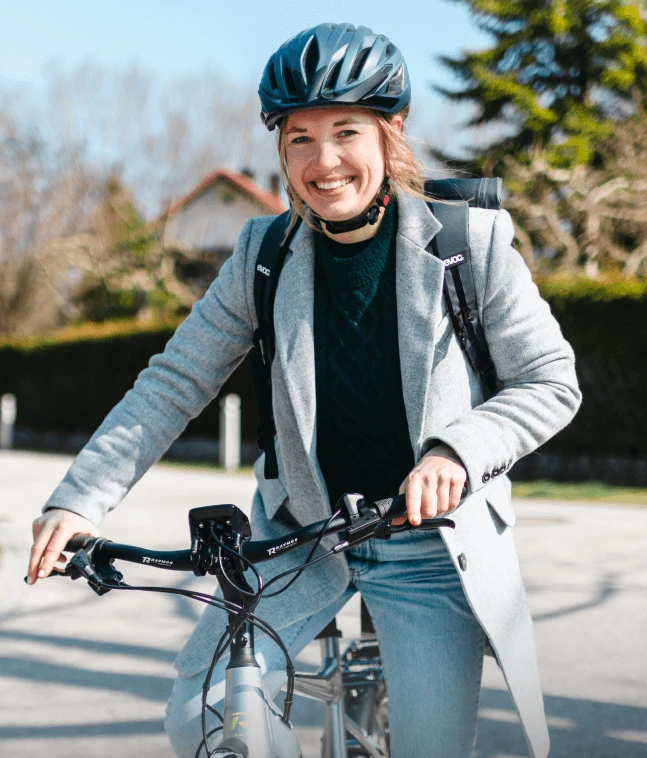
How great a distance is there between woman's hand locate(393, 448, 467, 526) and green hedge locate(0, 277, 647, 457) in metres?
11.2

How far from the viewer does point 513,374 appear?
226 centimetres

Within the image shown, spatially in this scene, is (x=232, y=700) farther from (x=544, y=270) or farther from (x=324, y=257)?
(x=544, y=270)

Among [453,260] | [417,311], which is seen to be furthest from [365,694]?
[453,260]

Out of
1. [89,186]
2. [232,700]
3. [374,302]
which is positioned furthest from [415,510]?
[89,186]

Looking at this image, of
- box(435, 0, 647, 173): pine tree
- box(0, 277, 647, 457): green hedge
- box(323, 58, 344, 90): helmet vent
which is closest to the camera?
box(323, 58, 344, 90): helmet vent

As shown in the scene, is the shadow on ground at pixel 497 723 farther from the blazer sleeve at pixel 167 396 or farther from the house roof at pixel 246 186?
the house roof at pixel 246 186

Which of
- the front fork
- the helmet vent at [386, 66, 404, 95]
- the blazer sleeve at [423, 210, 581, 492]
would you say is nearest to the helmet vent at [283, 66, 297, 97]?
the helmet vent at [386, 66, 404, 95]

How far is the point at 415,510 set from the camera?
1.86 metres

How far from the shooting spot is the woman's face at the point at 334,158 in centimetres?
228

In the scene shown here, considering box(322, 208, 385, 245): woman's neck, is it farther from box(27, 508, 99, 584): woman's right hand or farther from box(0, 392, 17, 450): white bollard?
box(0, 392, 17, 450): white bollard

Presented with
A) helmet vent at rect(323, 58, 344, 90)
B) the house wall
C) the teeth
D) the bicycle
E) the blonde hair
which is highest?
the house wall

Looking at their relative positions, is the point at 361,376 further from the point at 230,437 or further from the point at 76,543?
the point at 230,437

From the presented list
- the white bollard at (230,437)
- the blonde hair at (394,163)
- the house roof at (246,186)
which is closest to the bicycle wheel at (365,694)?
the blonde hair at (394,163)

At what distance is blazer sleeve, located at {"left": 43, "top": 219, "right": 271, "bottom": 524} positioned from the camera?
7.47 ft
